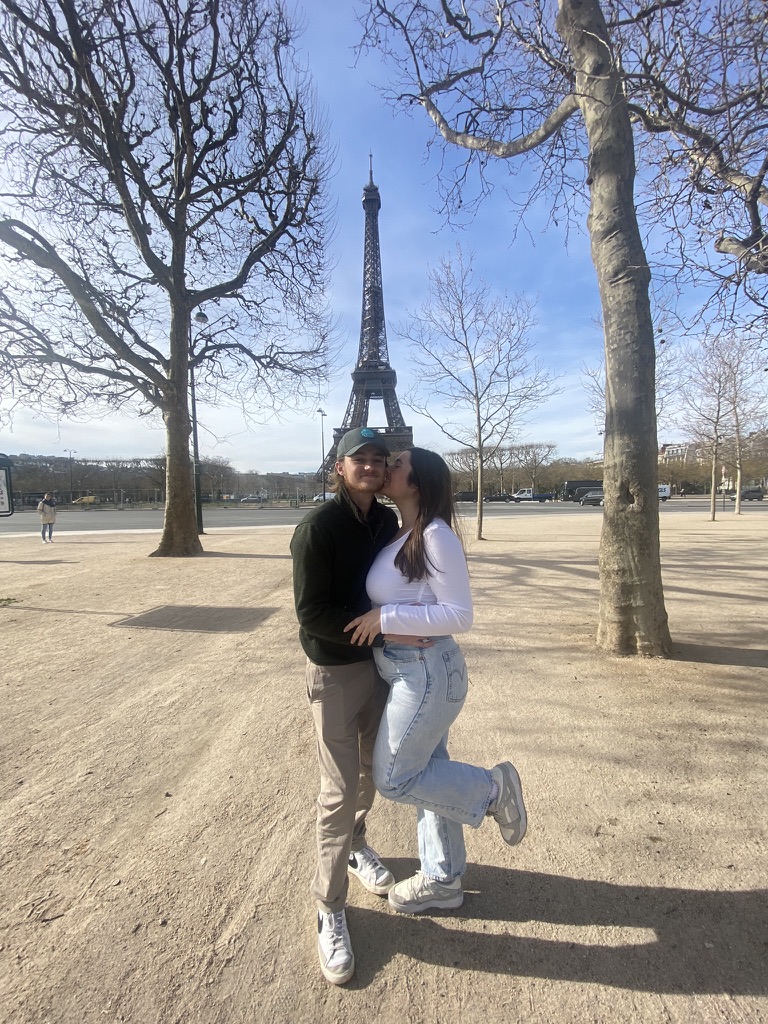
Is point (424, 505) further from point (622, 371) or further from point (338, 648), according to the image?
point (622, 371)

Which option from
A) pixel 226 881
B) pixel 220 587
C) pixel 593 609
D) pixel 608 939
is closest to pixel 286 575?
pixel 220 587

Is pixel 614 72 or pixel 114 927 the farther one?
pixel 614 72

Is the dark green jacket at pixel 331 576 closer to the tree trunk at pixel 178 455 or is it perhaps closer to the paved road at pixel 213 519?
the tree trunk at pixel 178 455

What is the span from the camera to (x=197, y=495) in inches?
672

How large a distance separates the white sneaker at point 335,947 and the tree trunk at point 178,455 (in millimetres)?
10999

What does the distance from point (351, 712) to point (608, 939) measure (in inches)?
42.7

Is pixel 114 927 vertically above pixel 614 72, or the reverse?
pixel 614 72

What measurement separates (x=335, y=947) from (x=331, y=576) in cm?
114

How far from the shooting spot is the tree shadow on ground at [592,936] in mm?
1524

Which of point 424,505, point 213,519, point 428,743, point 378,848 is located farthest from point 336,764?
point 213,519

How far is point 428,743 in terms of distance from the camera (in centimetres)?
166

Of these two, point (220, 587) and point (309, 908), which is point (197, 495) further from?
point (309, 908)

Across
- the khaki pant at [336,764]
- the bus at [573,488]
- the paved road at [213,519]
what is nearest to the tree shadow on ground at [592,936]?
the khaki pant at [336,764]

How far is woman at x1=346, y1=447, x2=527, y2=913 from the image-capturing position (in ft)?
5.37
